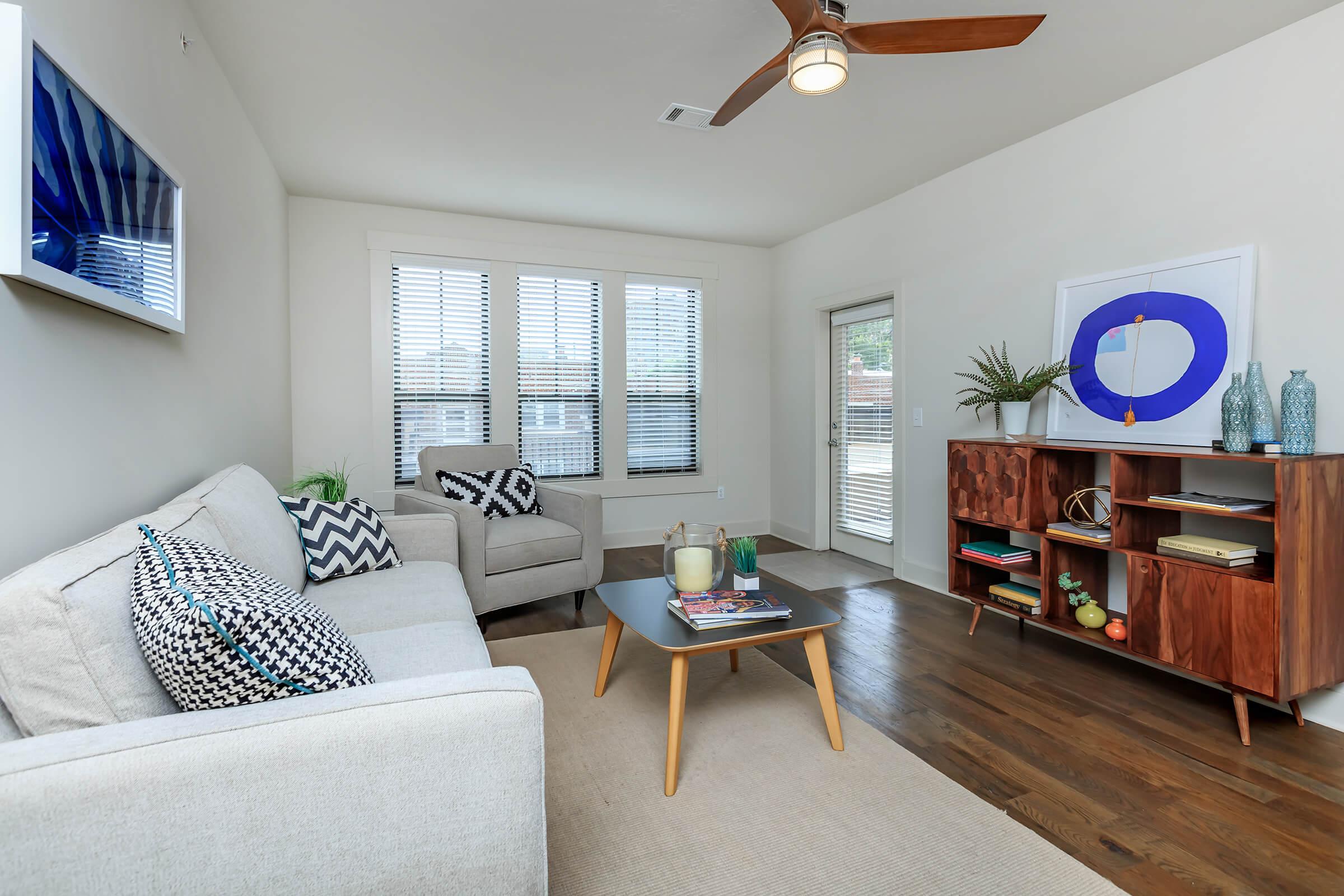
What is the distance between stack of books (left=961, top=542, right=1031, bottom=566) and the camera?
126 inches

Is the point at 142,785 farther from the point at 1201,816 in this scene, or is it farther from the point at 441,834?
the point at 1201,816

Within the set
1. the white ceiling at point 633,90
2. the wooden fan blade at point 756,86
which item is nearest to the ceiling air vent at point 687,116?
the white ceiling at point 633,90

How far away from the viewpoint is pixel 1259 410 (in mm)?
2338

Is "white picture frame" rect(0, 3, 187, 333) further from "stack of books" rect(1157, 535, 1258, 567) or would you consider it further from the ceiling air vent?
"stack of books" rect(1157, 535, 1258, 567)

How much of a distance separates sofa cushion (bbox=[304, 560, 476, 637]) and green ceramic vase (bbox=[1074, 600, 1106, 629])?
2.50m

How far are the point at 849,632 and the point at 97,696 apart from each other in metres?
2.93

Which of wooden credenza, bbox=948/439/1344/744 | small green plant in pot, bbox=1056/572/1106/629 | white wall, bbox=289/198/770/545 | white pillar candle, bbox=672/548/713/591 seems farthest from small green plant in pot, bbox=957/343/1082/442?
white wall, bbox=289/198/770/545

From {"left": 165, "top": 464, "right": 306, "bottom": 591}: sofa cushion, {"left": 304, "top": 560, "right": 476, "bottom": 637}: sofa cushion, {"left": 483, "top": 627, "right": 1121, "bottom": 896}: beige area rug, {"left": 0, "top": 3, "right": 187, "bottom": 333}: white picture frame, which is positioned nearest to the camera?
{"left": 0, "top": 3, "right": 187, "bottom": 333}: white picture frame

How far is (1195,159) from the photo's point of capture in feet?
8.95

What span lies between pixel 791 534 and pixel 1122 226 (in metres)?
3.24

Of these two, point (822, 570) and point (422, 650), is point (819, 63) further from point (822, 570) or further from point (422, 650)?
point (822, 570)

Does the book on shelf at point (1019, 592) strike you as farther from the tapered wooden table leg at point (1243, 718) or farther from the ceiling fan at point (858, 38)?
the ceiling fan at point (858, 38)

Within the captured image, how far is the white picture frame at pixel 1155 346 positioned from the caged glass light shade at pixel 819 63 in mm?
1814

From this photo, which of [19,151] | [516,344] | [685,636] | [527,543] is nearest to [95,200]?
[19,151]
